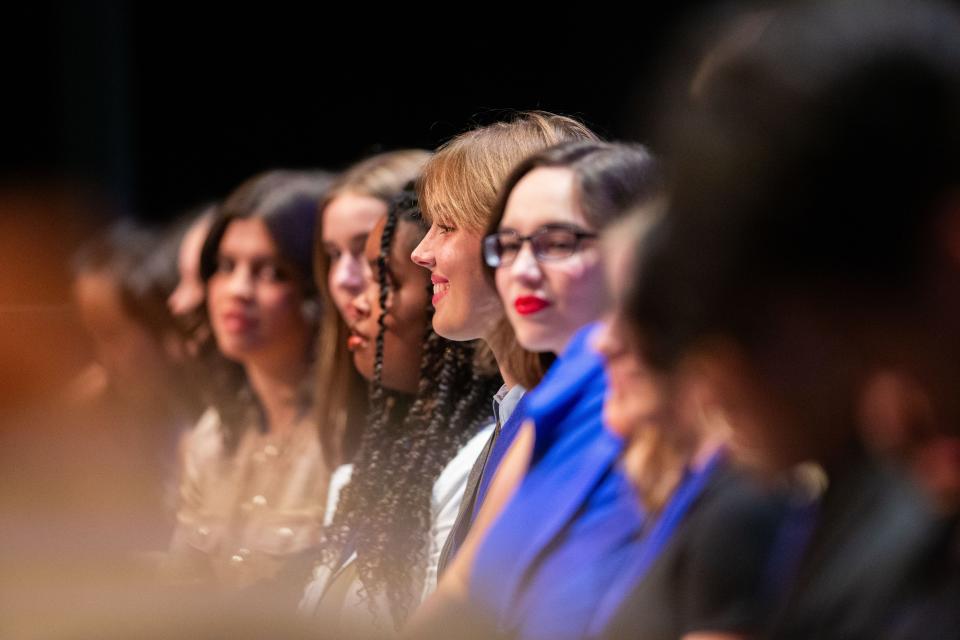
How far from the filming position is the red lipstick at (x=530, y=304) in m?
1.91

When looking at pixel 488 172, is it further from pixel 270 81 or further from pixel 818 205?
pixel 270 81

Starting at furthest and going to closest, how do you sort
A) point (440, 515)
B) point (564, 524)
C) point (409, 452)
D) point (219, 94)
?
point (219, 94) < point (409, 452) < point (440, 515) < point (564, 524)

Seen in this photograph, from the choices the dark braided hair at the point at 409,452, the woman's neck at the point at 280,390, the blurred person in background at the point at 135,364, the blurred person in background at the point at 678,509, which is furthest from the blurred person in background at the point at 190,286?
the blurred person in background at the point at 678,509

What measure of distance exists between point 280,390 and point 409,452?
1.02m

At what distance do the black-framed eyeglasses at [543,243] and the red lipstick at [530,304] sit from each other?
0.22 ft

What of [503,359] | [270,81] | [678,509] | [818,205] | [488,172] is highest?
[270,81]

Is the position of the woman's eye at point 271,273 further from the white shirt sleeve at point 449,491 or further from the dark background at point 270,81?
the white shirt sleeve at point 449,491

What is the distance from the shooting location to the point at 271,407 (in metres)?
3.79

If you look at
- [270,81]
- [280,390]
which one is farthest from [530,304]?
[270,81]

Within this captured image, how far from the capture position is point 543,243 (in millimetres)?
1920

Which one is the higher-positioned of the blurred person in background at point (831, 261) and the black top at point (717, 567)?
the blurred person in background at point (831, 261)

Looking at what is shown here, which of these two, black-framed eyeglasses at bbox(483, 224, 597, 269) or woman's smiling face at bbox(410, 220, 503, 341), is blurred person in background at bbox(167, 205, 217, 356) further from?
black-framed eyeglasses at bbox(483, 224, 597, 269)

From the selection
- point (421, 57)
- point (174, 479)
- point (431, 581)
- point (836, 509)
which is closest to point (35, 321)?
point (174, 479)

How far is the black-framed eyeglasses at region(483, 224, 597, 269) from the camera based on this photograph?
1.90 m
